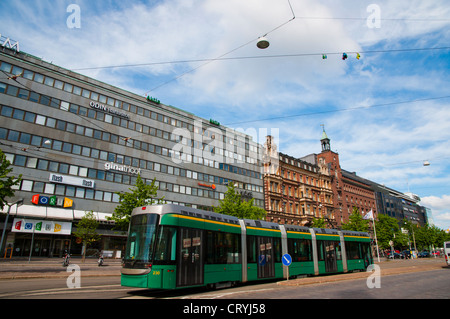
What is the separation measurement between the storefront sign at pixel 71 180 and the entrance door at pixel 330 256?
30.3 meters

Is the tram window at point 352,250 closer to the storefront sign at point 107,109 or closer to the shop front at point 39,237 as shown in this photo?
the shop front at point 39,237

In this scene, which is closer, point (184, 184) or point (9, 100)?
point (9, 100)

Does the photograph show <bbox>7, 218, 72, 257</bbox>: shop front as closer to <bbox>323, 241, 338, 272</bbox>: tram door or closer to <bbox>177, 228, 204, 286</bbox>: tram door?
<bbox>177, 228, 204, 286</bbox>: tram door

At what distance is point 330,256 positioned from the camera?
22.8m

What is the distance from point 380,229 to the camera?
64.8m

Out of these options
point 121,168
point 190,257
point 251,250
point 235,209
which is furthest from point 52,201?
point 190,257

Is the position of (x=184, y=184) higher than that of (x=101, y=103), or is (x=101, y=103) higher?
(x=101, y=103)

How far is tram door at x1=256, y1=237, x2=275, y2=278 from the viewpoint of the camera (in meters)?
16.9

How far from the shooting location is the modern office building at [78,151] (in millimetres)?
34562

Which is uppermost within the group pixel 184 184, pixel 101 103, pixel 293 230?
pixel 101 103
